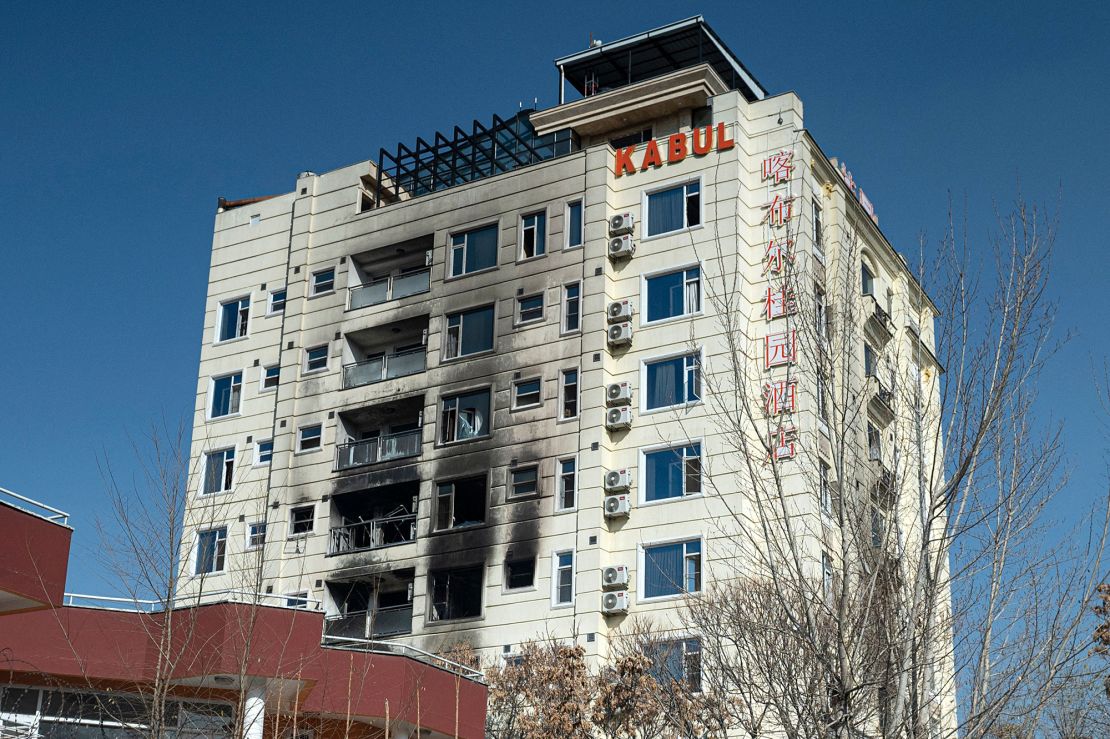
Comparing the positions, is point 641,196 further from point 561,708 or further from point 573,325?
point 561,708

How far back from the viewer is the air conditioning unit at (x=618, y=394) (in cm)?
4309

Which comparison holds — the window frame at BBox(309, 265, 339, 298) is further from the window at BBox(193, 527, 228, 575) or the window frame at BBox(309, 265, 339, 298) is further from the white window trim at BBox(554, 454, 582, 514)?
the white window trim at BBox(554, 454, 582, 514)

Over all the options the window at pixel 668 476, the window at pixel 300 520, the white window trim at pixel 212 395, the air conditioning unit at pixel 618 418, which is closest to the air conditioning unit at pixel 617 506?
the window at pixel 668 476

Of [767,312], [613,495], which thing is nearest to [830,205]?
[767,312]

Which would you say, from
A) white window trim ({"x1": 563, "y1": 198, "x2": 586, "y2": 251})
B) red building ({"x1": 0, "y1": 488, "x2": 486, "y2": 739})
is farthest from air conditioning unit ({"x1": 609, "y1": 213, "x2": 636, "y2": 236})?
red building ({"x1": 0, "y1": 488, "x2": 486, "y2": 739})

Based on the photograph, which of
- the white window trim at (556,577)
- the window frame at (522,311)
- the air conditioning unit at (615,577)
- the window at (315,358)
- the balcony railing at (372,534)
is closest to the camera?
the air conditioning unit at (615,577)

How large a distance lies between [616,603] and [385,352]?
45.5 feet

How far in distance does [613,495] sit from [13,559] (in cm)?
2037

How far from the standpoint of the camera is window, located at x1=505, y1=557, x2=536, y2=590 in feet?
140

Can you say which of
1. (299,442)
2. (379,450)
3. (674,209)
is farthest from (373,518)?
(674,209)

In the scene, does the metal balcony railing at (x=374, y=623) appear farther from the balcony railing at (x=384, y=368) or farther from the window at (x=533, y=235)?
the window at (x=533, y=235)

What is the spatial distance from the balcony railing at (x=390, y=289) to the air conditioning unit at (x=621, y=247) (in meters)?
6.79

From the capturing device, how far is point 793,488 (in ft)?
134

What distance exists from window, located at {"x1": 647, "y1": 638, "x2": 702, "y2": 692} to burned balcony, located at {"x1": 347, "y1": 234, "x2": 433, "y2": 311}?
15.8 metres
